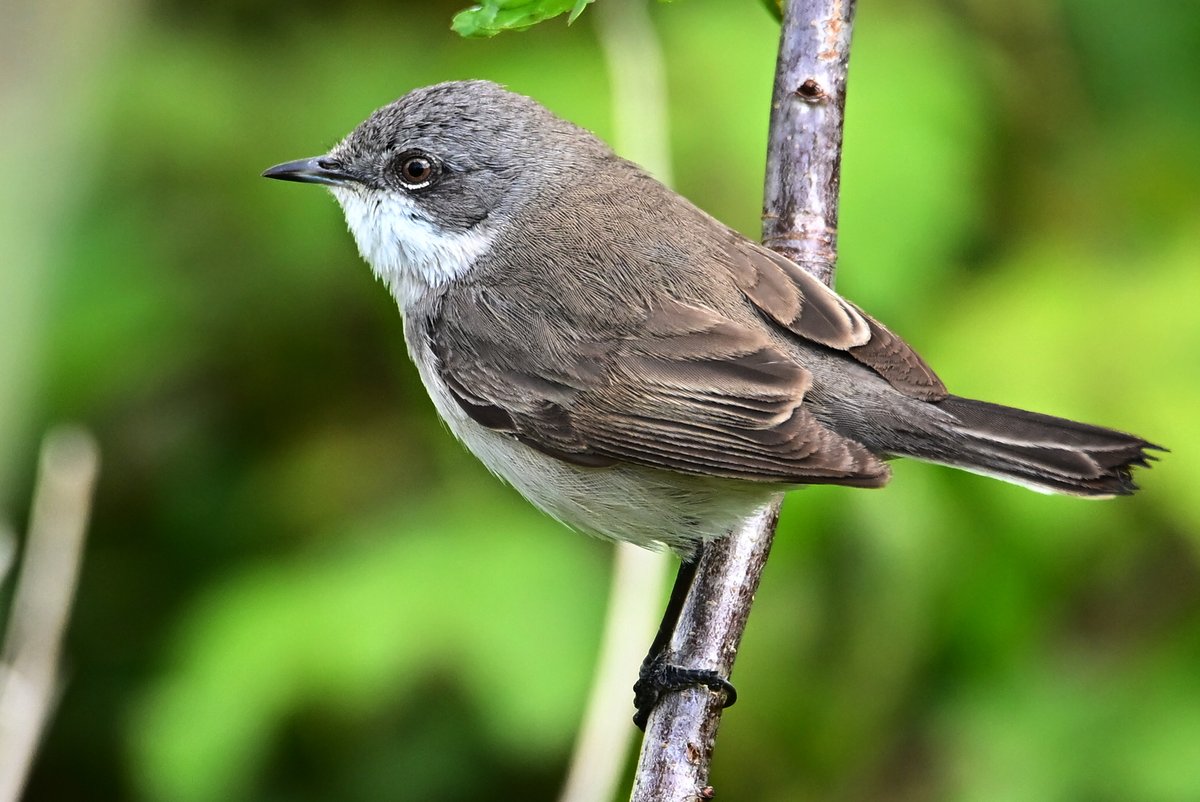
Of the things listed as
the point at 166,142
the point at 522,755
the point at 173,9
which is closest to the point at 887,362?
the point at 522,755

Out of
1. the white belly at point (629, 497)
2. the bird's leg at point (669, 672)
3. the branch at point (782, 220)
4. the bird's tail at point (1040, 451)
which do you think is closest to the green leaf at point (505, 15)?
the branch at point (782, 220)

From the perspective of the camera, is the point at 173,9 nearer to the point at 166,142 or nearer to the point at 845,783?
the point at 166,142

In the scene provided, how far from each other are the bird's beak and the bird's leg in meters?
1.45

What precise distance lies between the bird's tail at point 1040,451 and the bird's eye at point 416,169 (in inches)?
62.3

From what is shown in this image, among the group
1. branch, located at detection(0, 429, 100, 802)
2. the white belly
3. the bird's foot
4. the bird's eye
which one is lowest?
branch, located at detection(0, 429, 100, 802)

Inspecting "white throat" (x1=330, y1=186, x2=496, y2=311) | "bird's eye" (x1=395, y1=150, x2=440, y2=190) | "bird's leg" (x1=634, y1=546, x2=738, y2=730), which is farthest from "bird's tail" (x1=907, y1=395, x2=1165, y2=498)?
"bird's eye" (x1=395, y1=150, x2=440, y2=190)

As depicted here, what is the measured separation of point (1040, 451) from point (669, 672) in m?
1.00

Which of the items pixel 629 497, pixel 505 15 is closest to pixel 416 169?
pixel 629 497

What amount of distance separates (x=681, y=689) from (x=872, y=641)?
34.6 inches

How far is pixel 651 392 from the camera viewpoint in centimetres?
359

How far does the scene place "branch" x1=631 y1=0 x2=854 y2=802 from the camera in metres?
3.26

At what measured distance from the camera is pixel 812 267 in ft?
12.8

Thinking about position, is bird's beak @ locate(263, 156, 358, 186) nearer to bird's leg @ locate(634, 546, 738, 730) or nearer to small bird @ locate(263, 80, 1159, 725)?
small bird @ locate(263, 80, 1159, 725)

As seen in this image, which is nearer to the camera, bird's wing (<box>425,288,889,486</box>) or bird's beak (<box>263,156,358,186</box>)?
bird's wing (<box>425,288,889,486</box>)
